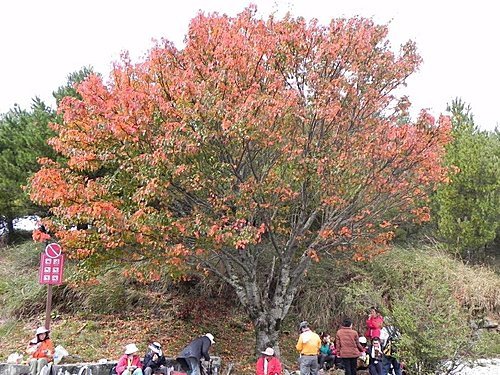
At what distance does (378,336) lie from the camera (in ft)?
35.3

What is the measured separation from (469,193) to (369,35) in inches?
284

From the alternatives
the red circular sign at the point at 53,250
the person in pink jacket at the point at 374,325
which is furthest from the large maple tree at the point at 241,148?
the person in pink jacket at the point at 374,325

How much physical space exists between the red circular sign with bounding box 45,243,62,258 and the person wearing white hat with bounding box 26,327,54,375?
60.9 inches

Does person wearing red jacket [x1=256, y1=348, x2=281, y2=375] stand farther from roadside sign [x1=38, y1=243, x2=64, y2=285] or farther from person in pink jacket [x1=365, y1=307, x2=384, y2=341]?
roadside sign [x1=38, y1=243, x2=64, y2=285]

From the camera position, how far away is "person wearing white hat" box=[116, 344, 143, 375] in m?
8.59

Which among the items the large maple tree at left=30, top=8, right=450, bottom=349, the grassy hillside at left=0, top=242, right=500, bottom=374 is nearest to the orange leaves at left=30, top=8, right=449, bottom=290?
the large maple tree at left=30, top=8, right=450, bottom=349

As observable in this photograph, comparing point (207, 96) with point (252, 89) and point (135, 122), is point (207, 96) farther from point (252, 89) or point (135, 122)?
point (135, 122)

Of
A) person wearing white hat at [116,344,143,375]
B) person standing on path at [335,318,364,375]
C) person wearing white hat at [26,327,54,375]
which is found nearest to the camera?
person wearing white hat at [116,344,143,375]

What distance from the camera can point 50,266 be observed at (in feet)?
33.0

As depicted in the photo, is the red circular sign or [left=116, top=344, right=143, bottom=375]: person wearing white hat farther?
the red circular sign

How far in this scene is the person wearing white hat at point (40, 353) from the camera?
8.77m

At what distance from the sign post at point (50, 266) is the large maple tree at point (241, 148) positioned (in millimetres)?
464

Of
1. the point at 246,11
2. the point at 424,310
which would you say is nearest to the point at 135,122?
the point at 246,11

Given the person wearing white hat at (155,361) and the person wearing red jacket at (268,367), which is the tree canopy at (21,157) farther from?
the person wearing red jacket at (268,367)
